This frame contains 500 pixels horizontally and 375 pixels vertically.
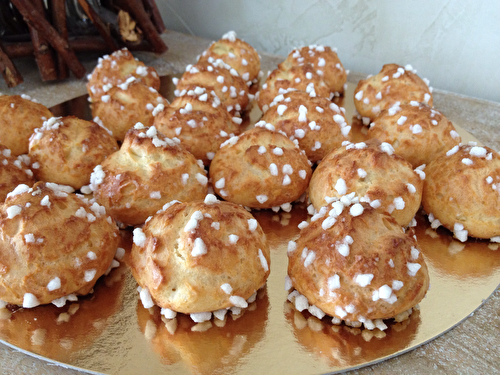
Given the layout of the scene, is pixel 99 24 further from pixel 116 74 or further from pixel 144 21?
pixel 116 74

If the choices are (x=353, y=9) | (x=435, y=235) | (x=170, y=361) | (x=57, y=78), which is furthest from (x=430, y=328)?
(x=57, y=78)

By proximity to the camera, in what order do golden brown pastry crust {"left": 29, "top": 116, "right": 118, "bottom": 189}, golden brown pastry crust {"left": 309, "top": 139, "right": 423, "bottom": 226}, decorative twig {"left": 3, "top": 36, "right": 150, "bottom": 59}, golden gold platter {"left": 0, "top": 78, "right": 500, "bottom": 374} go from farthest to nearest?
decorative twig {"left": 3, "top": 36, "right": 150, "bottom": 59} → golden brown pastry crust {"left": 29, "top": 116, "right": 118, "bottom": 189} → golden brown pastry crust {"left": 309, "top": 139, "right": 423, "bottom": 226} → golden gold platter {"left": 0, "top": 78, "right": 500, "bottom": 374}

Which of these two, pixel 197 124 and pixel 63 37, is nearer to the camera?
pixel 197 124

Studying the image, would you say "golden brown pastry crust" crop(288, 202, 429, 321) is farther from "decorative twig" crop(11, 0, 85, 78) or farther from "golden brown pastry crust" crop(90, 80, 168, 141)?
"decorative twig" crop(11, 0, 85, 78)

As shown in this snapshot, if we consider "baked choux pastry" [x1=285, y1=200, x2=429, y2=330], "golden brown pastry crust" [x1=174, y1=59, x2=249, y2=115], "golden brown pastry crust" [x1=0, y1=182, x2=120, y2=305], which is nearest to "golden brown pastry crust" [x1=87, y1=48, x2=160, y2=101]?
"golden brown pastry crust" [x1=174, y1=59, x2=249, y2=115]

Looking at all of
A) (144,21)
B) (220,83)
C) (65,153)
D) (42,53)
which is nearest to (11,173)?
(65,153)

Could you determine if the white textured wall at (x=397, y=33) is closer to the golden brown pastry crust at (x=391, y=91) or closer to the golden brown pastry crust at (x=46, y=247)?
the golden brown pastry crust at (x=391, y=91)
